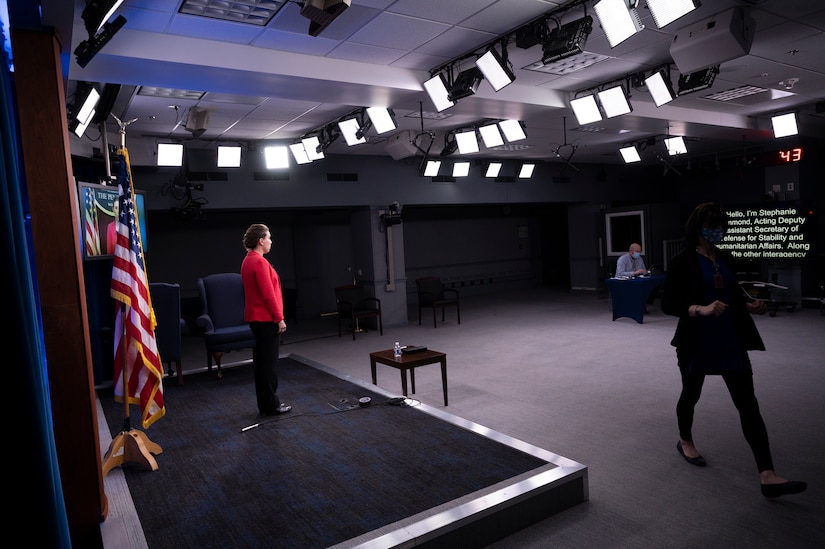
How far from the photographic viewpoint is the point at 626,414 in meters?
4.93

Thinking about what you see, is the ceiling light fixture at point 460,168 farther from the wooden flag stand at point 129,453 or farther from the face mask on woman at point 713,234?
the wooden flag stand at point 129,453

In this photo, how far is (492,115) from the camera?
7.04 m

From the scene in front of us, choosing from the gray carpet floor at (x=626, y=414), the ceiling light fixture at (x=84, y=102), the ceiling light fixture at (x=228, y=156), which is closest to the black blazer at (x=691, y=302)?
the gray carpet floor at (x=626, y=414)

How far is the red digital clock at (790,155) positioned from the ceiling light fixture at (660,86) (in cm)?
584

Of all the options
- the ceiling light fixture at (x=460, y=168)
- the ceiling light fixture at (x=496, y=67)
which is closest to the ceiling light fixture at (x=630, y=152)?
the ceiling light fixture at (x=460, y=168)

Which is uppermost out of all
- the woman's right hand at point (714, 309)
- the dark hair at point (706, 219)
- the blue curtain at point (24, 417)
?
the dark hair at point (706, 219)

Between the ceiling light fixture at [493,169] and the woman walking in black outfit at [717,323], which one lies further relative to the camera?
the ceiling light fixture at [493,169]

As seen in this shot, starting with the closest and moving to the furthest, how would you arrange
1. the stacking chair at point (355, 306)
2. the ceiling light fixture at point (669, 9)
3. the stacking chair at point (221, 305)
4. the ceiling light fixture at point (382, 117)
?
the ceiling light fixture at point (669, 9) < the ceiling light fixture at point (382, 117) < the stacking chair at point (221, 305) < the stacking chair at point (355, 306)

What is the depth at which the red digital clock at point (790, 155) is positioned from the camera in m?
10.0

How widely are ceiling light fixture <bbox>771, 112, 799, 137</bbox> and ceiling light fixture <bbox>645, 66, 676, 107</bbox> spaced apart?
3599 mm

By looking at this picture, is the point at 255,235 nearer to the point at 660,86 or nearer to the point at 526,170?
the point at 660,86

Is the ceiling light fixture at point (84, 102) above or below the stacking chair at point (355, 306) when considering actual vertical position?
above

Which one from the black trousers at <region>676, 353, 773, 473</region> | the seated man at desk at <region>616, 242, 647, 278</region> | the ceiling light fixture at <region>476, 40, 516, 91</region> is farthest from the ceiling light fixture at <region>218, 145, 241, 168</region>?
the black trousers at <region>676, 353, 773, 473</region>

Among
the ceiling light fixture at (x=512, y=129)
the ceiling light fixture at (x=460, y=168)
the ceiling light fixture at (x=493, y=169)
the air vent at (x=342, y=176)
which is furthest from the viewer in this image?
the ceiling light fixture at (x=493, y=169)
